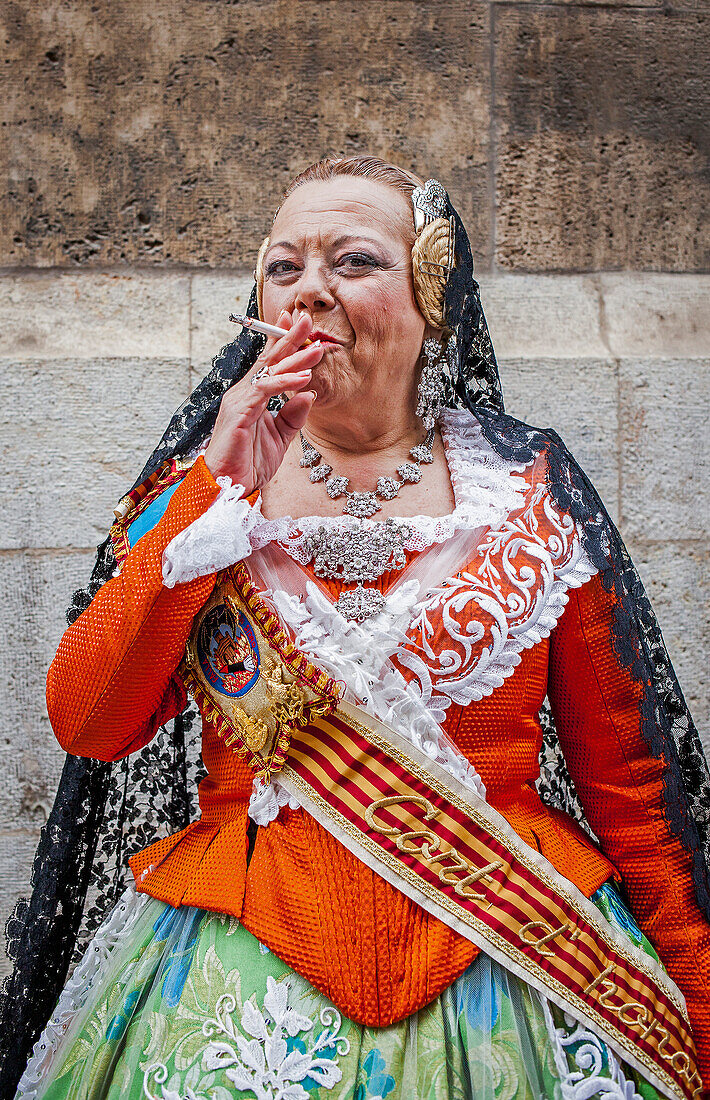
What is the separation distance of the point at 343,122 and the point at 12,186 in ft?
3.02

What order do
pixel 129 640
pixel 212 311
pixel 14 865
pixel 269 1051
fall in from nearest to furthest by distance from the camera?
pixel 269 1051 < pixel 129 640 < pixel 14 865 < pixel 212 311

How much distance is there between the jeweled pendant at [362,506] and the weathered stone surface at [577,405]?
101 centimetres

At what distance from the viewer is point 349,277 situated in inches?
63.9

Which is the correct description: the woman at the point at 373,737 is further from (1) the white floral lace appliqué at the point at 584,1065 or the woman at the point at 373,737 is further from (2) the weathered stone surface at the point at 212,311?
(2) the weathered stone surface at the point at 212,311

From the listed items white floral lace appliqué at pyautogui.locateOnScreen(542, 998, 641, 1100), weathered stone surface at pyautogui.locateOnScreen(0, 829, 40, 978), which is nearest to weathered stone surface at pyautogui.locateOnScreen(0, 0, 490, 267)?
weathered stone surface at pyautogui.locateOnScreen(0, 829, 40, 978)

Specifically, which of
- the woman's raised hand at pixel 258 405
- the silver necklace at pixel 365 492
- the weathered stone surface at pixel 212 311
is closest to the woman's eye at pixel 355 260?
the woman's raised hand at pixel 258 405

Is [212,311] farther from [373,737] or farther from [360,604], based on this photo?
[373,737]

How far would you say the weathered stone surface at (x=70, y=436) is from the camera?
2549 mm

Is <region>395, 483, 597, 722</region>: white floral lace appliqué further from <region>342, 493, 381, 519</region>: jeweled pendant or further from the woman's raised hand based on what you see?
the woman's raised hand

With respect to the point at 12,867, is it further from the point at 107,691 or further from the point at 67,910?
the point at 107,691

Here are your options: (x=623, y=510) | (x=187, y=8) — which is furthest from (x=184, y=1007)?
(x=187, y=8)

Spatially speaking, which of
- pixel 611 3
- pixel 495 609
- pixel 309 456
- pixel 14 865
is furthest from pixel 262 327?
pixel 611 3

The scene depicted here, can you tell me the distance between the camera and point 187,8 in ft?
8.72

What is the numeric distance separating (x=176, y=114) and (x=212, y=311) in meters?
0.55
